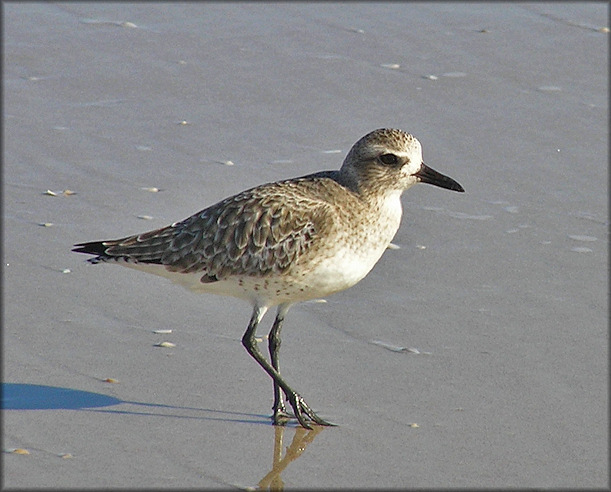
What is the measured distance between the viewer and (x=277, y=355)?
7.22m

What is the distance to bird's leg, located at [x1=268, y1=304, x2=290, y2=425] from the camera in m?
6.98

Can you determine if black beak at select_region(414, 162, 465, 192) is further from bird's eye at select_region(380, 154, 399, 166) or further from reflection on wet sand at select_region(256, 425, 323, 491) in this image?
reflection on wet sand at select_region(256, 425, 323, 491)

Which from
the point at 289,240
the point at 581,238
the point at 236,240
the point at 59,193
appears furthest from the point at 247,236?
the point at 581,238

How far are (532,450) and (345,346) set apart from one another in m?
1.45

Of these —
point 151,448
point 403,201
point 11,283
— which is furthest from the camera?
point 403,201

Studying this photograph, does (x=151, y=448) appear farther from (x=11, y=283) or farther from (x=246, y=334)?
(x=11, y=283)

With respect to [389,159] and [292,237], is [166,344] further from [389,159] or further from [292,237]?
[389,159]

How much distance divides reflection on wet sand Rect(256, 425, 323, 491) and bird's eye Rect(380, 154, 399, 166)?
1.50m

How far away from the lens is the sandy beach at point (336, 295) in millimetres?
6617

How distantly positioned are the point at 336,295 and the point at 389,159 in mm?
1400

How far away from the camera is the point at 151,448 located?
254 inches

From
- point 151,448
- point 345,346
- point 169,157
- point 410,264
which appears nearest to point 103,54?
point 169,157

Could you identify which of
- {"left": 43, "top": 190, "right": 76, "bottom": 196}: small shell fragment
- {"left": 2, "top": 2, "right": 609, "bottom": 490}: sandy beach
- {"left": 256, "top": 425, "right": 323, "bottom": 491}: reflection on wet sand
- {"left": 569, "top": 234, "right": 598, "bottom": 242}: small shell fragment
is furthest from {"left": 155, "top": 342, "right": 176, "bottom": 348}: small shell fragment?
{"left": 569, "top": 234, "right": 598, "bottom": 242}: small shell fragment

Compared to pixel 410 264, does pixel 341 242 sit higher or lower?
higher
